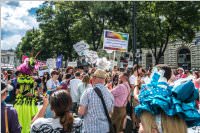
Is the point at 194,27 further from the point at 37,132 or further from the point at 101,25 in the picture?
the point at 37,132

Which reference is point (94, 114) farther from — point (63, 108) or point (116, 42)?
point (116, 42)

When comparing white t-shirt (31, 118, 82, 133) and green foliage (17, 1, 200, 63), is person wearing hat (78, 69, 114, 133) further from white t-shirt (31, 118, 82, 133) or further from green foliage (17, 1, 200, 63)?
green foliage (17, 1, 200, 63)

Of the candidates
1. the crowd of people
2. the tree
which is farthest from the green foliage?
the crowd of people

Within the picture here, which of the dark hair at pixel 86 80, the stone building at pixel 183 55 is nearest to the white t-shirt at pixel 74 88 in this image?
Result: the dark hair at pixel 86 80

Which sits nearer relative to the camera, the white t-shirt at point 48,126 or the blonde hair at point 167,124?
the blonde hair at point 167,124

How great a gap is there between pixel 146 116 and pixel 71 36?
3833cm

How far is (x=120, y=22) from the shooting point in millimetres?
31500

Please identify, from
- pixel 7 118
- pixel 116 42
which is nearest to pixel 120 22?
pixel 116 42

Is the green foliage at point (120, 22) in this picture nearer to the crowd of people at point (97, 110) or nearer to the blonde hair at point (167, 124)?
the crowd of people at point (97, 110)

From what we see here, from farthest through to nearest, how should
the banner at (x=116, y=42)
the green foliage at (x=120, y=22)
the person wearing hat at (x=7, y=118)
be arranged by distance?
the green foliage at (x=120, y=22)
the banner at (x=116, y=42)
the person wearing hat at (x=7, y=118)

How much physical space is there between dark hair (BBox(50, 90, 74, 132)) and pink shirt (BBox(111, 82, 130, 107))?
14.9 feet

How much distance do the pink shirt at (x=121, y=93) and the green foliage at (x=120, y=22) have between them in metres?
21.5

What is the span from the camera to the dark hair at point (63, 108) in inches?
124

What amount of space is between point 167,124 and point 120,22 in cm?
2941
